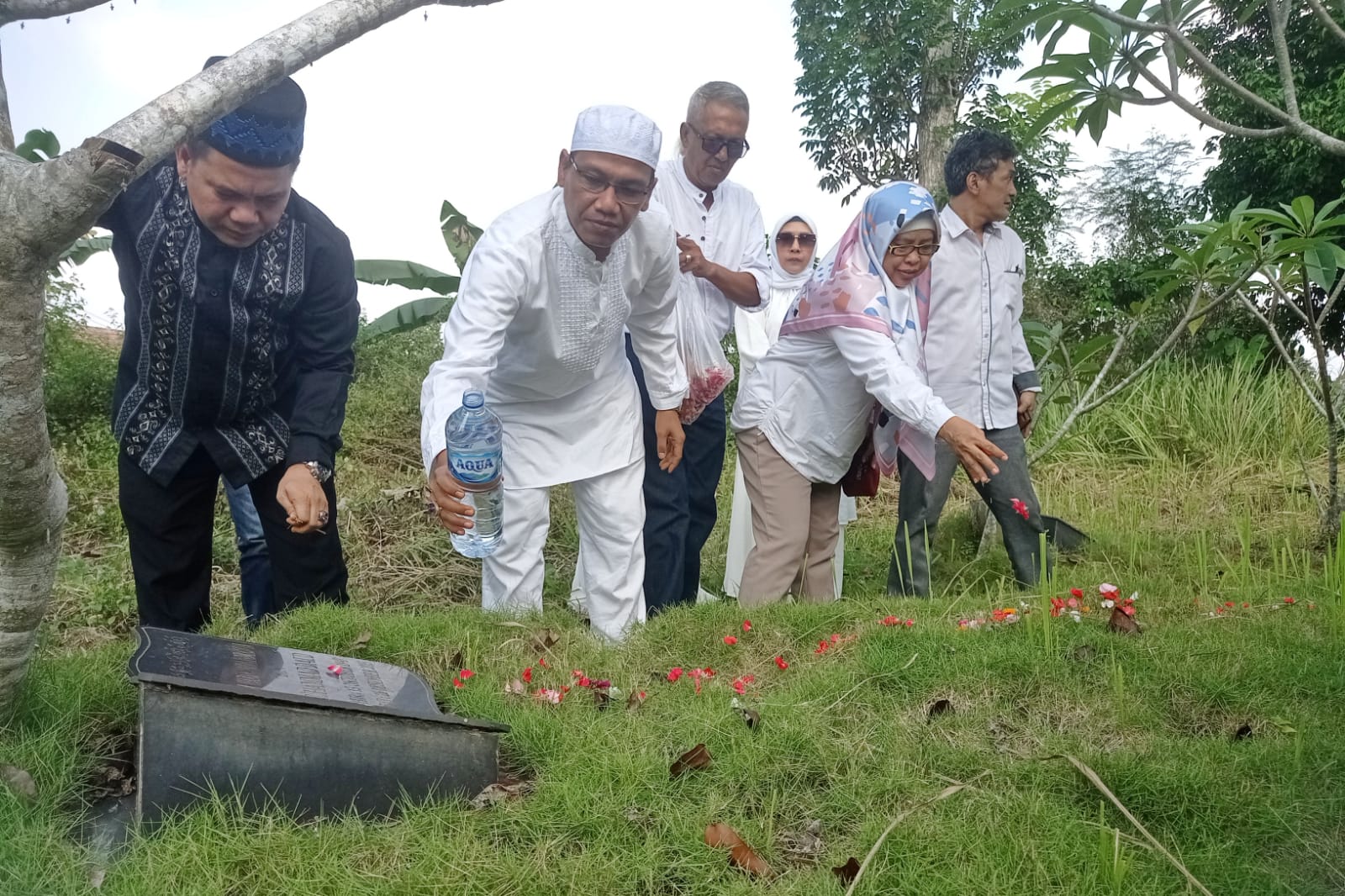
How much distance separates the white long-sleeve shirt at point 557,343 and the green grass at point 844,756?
0.66m

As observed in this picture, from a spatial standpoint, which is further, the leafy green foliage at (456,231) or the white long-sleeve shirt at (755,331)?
the leafy green foliage at (456,231)

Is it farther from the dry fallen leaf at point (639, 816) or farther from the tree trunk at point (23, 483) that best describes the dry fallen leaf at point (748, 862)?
the tree trunk at point (23, 483)

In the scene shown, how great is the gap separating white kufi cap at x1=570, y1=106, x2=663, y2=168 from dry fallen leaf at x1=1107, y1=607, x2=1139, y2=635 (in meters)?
2.10

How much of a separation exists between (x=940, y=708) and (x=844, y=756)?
0.41m

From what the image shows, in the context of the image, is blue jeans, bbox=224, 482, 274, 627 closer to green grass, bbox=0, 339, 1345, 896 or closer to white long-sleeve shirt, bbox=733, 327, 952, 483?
green grass, bbox=0, 339, 1345, 896

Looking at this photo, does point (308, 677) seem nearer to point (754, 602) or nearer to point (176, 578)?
point (176, 578)

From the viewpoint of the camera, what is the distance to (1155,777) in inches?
109

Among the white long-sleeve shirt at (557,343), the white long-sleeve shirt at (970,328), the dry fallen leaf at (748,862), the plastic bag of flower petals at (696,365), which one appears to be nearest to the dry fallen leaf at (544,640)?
the white long-sleeve shirt at (557,343)

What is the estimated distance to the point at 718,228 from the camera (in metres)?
5.23

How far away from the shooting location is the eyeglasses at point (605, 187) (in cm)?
376

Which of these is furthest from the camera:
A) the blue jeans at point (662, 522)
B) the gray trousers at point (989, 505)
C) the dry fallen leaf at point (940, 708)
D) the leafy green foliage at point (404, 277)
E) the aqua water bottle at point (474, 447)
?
the leafy green foliage at point (404, 277)

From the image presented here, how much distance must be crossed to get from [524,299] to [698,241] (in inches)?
59.4

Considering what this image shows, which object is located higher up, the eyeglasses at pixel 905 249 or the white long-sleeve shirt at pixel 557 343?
the eyeglasses at pixel 905 249

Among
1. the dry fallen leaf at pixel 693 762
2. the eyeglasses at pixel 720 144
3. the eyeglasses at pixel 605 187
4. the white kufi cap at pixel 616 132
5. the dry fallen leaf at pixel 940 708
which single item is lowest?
the dry fallen leaf at pixel 693 762
